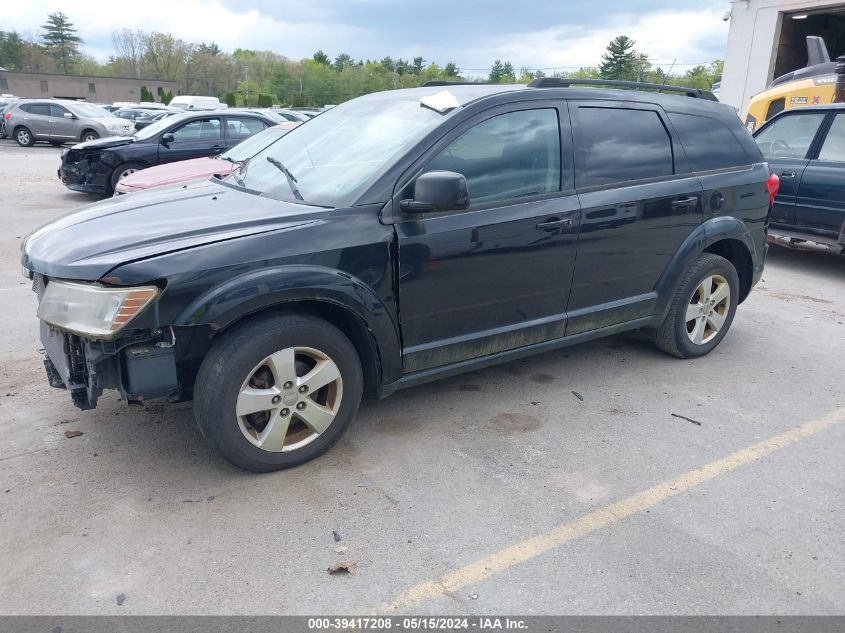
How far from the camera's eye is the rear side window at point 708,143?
4.58 metres

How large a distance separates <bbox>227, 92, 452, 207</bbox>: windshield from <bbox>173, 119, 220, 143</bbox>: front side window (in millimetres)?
7882

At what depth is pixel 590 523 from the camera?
297 centimetres

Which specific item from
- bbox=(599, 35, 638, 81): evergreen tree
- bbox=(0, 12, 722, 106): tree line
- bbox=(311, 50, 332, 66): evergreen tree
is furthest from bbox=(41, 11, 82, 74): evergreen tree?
bbox=(599, 35, 638, 81): evergreen tree

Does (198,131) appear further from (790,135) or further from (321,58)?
(321,58)

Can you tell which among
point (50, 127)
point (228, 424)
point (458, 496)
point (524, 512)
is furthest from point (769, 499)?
point (50, 127)

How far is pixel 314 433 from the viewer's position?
3.34m

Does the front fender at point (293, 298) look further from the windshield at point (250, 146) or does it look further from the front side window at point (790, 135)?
the front side window at point (790, 135)

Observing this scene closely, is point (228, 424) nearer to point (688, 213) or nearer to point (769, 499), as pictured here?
point (769, 499)

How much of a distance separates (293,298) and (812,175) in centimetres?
692

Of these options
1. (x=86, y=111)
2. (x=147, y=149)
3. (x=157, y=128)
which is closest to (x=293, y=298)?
(x=147, y=149)

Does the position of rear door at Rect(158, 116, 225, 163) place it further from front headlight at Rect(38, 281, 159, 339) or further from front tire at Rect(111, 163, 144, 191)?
front headlight at Rect(38, 281, 159, 339)

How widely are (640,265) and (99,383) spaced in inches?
128

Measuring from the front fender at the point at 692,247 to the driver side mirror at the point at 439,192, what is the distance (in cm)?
195

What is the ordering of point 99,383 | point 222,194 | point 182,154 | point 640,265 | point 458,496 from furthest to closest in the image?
point 182,154 < point 640,265 < point 222,194 < point 458,496 < point 99,383
